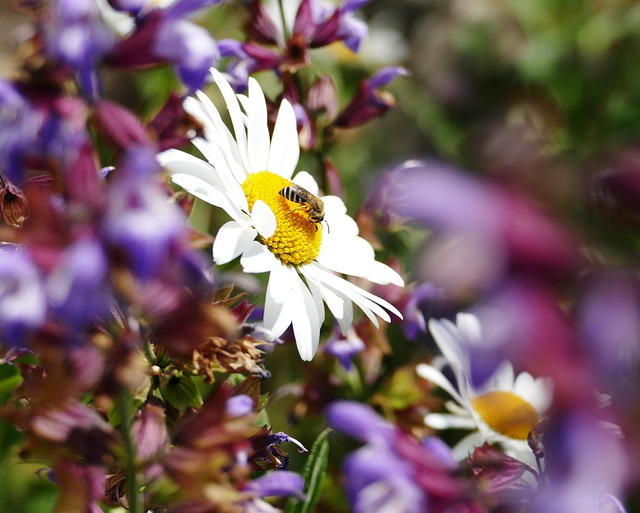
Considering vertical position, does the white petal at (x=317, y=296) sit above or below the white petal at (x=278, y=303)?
below

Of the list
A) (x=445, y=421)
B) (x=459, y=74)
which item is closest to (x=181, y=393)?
(x=445, y=421)

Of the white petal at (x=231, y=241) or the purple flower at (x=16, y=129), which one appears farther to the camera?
the white petal at (x=231, y=241)

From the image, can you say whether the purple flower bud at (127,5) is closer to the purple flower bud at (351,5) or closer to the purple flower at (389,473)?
the purple flower at (389,473)

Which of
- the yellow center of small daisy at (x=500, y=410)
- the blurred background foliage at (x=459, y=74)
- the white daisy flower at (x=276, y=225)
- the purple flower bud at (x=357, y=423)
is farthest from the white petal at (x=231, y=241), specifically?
the blurred background foliage at (x=459, y=74)

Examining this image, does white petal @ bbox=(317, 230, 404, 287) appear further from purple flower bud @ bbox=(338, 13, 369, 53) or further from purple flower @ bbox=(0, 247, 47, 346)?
purple flower @ bbox=(0, 247, 47, 346)

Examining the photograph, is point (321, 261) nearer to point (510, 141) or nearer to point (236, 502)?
point (236, 502)

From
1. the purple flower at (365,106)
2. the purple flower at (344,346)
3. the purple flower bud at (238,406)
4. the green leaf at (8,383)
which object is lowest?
the green leaf at (8,383)

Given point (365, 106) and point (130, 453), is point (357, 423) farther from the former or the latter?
point (365, 106)

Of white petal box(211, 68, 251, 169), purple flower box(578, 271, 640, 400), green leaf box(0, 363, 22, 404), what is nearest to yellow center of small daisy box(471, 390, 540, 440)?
white petal box(211, 68, 251, 169)
